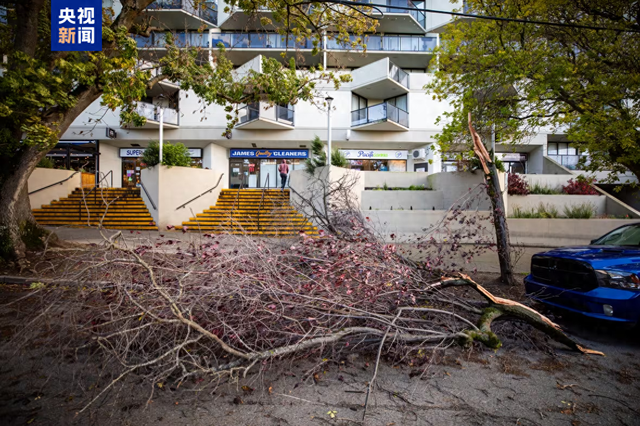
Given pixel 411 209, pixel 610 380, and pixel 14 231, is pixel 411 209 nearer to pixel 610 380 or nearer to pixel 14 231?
pixel 610 380

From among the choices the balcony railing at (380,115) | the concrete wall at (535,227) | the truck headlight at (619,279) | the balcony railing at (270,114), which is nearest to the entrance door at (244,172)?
the balcony railing at (270,114)

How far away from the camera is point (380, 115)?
21.0 metres

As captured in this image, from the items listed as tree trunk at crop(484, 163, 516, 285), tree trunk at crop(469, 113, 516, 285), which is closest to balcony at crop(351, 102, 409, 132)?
tree trunk at crop(469, 113, 516, 285)

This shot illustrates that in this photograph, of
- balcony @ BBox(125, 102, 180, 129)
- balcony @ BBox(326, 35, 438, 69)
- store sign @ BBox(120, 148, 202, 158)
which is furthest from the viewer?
balcony @ BBox(326, 35, 438, 69)

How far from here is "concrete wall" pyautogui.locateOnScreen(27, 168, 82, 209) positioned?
15.4m

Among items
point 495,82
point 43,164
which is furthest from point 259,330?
point 43,164

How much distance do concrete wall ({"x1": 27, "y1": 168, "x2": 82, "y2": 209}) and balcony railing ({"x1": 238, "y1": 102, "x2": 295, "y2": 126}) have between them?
→ 1010cm

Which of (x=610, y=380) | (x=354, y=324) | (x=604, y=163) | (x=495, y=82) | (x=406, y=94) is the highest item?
(x=406, y=94)

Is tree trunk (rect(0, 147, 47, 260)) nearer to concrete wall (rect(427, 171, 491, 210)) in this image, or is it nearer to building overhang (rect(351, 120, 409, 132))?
concrete wall (rect(427, 171, 491, 210))

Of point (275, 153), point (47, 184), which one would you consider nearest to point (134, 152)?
A: point (47, 184)

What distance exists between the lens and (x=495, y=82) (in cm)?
855

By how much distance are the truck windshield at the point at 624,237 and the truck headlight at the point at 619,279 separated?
1.27 meters

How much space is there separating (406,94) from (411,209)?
11640 mm

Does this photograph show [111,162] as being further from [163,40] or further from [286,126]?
[286,126]
